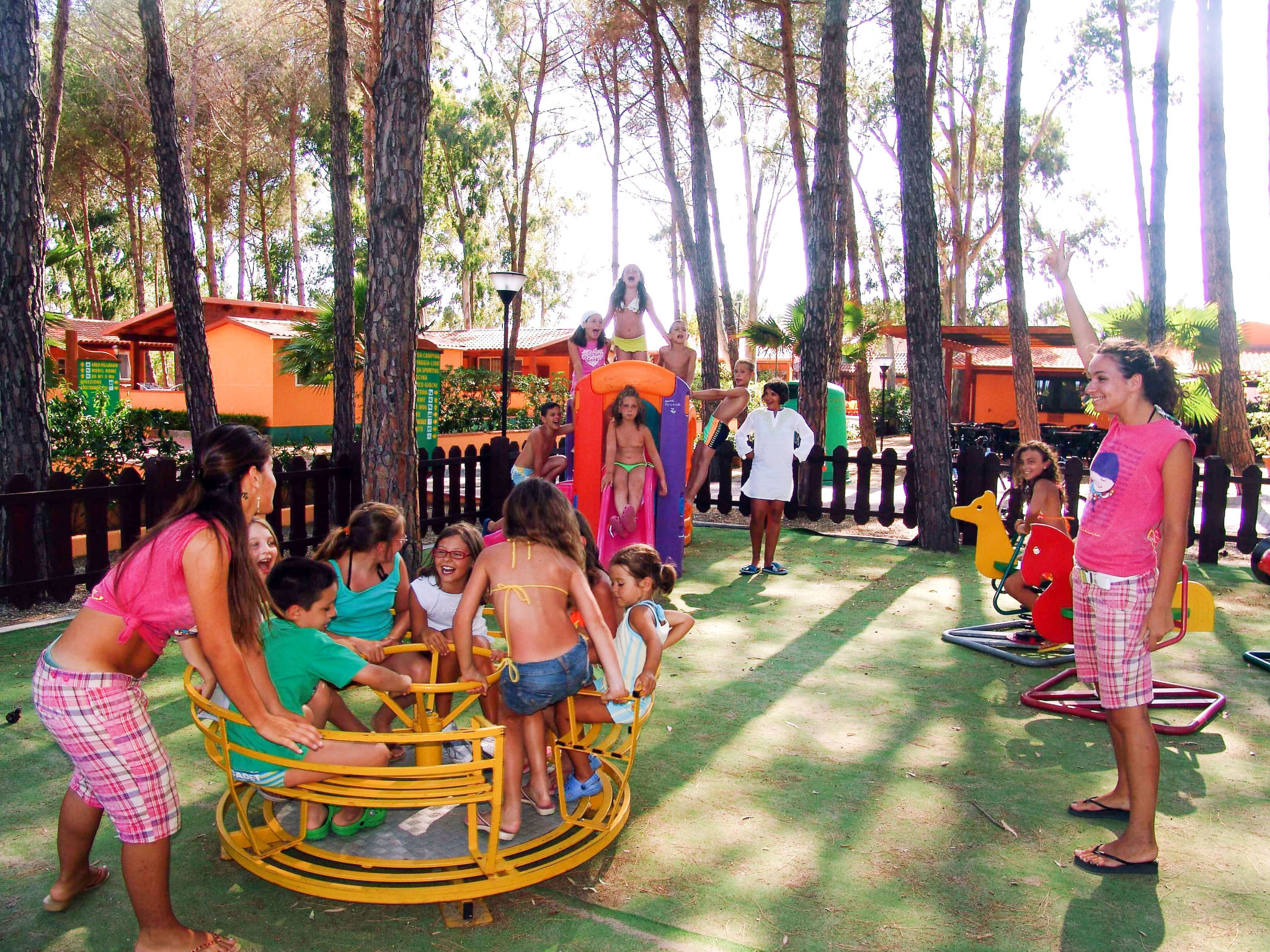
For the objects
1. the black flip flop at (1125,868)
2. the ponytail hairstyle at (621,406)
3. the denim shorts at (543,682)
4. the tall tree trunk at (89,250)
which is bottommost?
the black flip flop at (1125,868)

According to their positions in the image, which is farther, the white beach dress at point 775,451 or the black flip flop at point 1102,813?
the white beach dress at point 775,451

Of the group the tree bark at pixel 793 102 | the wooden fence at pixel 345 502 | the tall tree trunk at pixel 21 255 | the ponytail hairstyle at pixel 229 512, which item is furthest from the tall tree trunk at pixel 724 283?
the ponytail hairstyle at pixel 229 512

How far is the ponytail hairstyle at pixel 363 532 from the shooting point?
3896 millimetres

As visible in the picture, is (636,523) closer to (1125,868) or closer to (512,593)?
(512,593)

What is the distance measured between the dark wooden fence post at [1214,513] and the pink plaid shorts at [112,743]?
916cm

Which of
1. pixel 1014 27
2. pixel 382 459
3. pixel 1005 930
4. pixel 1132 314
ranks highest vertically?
pixel 1014 27

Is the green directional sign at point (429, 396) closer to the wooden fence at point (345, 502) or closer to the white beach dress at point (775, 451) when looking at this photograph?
the wooden fence at point (345, 502)

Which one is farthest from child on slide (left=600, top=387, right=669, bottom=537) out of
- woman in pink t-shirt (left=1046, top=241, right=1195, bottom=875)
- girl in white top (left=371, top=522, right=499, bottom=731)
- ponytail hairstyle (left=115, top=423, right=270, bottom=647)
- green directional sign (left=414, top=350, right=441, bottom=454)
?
green directional sign (left=414, top=350, right=441, bottom=454)

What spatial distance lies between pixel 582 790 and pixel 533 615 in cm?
79

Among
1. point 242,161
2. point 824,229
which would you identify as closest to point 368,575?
point 824,229

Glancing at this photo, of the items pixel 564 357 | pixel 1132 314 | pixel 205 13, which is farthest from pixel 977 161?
pixel 205 13

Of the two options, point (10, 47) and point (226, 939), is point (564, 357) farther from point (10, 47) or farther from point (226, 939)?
point (226, 939)

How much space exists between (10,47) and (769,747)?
704cm

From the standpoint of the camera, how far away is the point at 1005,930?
2.75 m
